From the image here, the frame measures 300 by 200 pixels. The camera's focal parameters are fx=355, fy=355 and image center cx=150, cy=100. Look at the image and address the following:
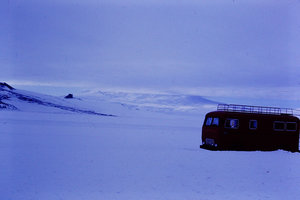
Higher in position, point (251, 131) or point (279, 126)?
point (279, 126)

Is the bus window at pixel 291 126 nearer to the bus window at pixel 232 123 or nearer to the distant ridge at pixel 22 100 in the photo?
the bus window at pixel 232 123

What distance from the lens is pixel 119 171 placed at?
12.8 metres

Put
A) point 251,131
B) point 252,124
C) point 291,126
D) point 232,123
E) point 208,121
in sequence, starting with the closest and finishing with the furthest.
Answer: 1. point 232,123
2. point 251,131
3. point 252,124
4. point 208,121
5. point 291,126

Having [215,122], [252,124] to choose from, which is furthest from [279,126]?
[215,122]

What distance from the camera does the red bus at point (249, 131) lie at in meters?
19.2

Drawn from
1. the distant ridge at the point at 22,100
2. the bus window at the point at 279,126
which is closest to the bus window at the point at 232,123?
the bus window at the point at 279,126

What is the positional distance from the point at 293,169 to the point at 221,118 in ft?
18.2

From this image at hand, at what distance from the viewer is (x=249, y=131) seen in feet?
64.2

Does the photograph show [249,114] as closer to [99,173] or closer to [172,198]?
[99,173]

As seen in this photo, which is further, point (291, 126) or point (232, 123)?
point (291, 126)

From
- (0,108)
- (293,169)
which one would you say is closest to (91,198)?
(293,169)

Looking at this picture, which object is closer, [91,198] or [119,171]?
[91,198]

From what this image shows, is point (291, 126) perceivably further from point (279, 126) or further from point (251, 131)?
point (251, 131)

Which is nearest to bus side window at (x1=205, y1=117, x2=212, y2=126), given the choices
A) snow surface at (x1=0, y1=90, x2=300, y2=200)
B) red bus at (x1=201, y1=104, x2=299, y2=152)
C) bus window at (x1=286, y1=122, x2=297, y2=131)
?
red bus at (x1=201, y1=104, x2=299, y2=152)
